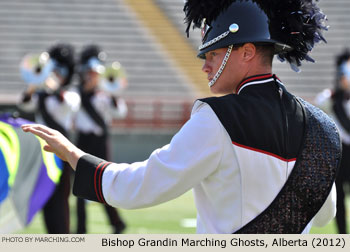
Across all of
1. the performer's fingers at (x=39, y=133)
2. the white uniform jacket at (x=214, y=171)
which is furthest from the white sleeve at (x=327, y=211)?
the performer's fingers at (x=39, y=133)

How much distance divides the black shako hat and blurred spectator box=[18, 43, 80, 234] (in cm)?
345

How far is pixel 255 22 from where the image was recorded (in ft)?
7.08

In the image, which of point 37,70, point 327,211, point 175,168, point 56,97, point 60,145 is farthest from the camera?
point 37,70

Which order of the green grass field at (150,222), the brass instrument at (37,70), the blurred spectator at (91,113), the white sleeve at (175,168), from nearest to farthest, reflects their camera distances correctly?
the white sleeve at (175,168) → the green grass field at (150,222) → the brass instrument at (37,70) → the blurred spectator at (91,113)

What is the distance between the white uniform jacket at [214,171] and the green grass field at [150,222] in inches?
200

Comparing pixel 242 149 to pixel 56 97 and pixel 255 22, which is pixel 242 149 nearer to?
pixel 255 22

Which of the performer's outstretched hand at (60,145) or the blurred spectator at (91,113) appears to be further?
the blurred spectator at (91,113)

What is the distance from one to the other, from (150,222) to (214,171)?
20.0 feet

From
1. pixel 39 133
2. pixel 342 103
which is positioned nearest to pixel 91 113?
pixel 342 103

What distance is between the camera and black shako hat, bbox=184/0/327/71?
2.16 metres

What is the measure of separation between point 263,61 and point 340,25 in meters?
19.1

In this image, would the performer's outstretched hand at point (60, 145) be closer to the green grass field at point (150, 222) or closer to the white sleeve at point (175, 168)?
the white sleeve at point (175, 168)

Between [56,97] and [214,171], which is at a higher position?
[214,171]

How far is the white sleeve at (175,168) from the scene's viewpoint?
1952 millimetres
